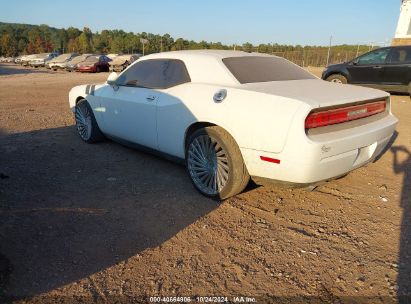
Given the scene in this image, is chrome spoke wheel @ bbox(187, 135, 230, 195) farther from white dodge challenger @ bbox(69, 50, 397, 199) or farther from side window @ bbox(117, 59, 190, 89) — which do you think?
side window @ bbox(117, 59, 190, 89)

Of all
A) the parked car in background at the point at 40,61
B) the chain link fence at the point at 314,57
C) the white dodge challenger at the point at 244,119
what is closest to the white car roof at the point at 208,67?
the white dodge challenger at the point at 244,119

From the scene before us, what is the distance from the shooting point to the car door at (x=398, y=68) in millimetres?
9945

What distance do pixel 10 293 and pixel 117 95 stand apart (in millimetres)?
2953

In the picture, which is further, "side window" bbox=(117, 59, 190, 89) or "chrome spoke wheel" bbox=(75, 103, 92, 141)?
"chrome spoke wheel" bbox=(75, 103, 92, 141)

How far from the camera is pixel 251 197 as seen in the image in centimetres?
364

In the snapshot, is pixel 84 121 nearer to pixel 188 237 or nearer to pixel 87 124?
pixel 87 124

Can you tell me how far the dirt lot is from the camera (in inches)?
90.9

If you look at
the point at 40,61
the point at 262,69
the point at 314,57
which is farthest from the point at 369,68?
the point at 40,61

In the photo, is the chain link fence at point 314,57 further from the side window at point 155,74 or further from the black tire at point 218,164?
the black tire at point 218,164

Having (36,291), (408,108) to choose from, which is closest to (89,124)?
(36,291)

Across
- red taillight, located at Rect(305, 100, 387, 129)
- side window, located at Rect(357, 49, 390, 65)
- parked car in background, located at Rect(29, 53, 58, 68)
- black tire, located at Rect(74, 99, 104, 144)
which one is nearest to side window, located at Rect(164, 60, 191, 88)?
red taillight, located at Rect(305, 100, 387, 129)

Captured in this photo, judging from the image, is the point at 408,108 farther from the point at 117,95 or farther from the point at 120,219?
the point at 120,219

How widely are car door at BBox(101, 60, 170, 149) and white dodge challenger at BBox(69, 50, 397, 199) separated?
1 centimetres

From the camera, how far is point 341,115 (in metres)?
3.04
